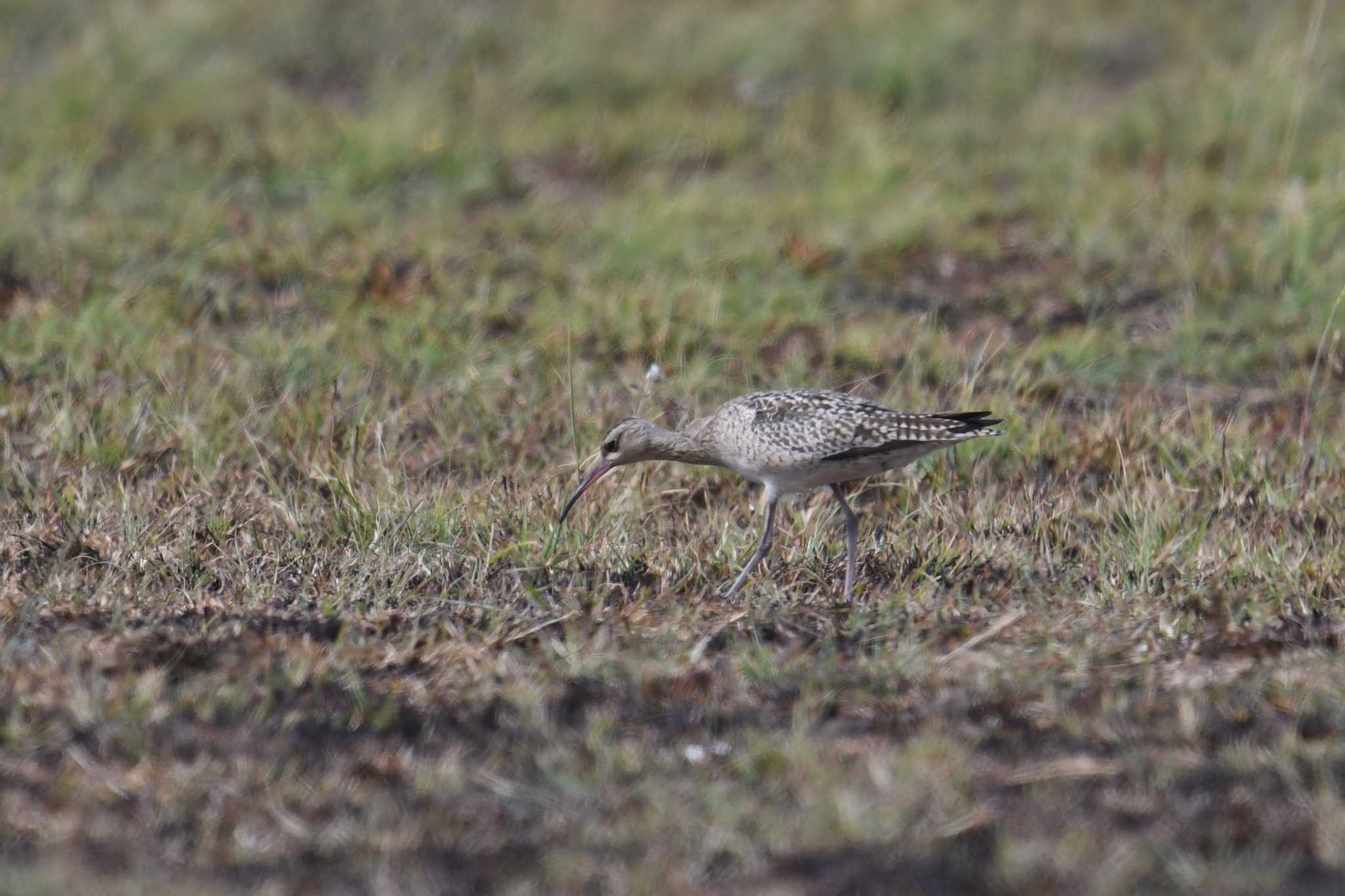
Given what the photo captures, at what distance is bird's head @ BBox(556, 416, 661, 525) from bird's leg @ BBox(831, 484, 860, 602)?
643 millimetres

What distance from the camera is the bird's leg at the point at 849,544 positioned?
546 centimetres

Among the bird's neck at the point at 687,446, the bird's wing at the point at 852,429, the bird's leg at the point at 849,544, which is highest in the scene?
the bird's wing at the point at 852,429

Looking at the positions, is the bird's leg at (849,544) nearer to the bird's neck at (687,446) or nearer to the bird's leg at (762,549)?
the bird's leg at (762,549)

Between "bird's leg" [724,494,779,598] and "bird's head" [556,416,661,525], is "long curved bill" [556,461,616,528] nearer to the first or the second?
"bird's head" [556,416,661,525]

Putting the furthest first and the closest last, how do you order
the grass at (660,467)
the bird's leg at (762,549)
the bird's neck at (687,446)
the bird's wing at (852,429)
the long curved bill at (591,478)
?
1. the bird's neck at (687,446)
2. the long curved bill at (591,478)
3. the bird's wing at (852,429)
4. the bird's leg at (762,549)
5. the grass at (660,467)

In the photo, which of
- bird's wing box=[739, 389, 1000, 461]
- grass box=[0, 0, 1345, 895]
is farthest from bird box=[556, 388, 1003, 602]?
grass box=[0, 0, 1345, 895]

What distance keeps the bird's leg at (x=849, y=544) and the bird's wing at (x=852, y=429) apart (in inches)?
8.1

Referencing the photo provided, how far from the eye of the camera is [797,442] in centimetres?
563

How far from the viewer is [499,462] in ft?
21.5

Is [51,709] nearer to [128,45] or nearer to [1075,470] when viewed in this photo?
[1075,470]

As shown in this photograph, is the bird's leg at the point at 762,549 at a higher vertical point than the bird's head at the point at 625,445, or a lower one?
lower

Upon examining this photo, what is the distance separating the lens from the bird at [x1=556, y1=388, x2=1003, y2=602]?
18.3 ft

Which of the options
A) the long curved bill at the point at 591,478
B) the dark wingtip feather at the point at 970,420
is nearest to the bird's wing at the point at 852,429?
the dark wingtip feather at the point at 970,420

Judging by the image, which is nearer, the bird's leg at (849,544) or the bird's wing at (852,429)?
the bird's leg at (849,544)
